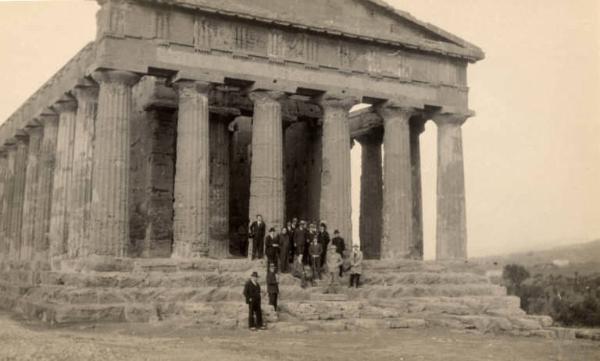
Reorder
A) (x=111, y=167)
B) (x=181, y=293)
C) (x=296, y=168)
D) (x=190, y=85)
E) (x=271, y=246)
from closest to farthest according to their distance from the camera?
(x=181, y=293) → (x=271, y=246) → (x=111, y=167) → (x=190, y=85) → (x=296, y=168)

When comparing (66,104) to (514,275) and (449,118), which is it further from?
(514,275)

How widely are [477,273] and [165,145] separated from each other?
12.8 meters

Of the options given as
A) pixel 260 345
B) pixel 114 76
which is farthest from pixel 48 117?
pixel 260 345

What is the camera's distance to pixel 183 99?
23891mm

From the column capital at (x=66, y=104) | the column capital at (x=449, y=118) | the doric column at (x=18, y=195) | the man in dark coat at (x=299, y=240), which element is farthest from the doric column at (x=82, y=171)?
the column capital at (x=449, y=118)

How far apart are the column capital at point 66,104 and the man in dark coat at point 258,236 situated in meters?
8.78

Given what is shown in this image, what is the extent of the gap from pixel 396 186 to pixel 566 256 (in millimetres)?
45110

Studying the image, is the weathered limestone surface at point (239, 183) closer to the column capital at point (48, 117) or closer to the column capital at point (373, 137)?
the column capital at point (373, 137)

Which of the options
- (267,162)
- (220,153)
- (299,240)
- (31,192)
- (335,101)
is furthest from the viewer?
(31,192)

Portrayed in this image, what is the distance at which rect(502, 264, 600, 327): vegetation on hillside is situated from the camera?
4200 cm

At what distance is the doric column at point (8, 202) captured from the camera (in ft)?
116

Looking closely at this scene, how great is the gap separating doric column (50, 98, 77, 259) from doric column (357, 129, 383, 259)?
12.6 meters

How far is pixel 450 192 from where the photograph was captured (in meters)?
28.2

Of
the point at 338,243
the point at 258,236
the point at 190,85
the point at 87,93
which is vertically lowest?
the point at 338,243
